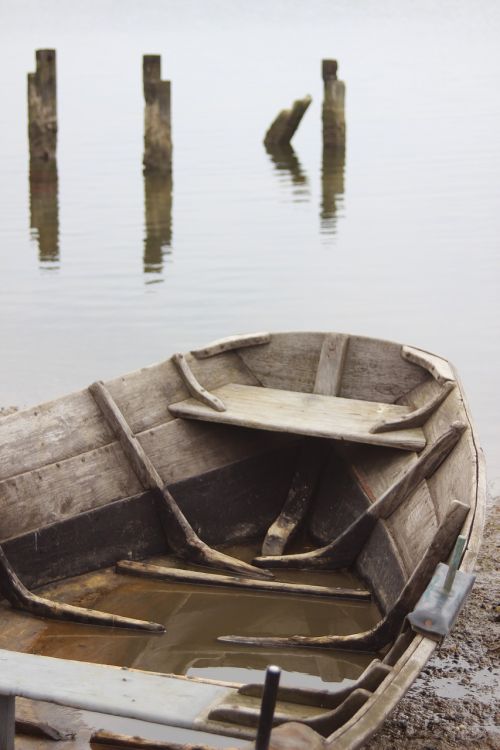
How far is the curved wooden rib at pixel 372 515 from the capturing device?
625 centimetres

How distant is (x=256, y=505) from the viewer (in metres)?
7.11

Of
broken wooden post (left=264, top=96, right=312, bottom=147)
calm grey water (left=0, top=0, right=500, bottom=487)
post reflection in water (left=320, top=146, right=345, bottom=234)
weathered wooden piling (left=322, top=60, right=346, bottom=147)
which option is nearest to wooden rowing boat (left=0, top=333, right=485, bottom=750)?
calm grey water (left=0, top=0, right=500, bottom=487)

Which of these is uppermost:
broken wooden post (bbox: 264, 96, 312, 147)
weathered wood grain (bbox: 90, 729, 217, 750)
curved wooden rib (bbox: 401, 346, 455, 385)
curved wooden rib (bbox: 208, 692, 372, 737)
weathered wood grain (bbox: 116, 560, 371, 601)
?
broken wooden post (bbox: 264, 96, 312, 147)

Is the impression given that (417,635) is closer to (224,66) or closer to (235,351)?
(235,351)

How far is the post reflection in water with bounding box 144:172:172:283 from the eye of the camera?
17484 millimetres

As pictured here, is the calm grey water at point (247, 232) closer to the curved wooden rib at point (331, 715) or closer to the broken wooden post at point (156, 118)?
the broken wooden post at point (156, 118)

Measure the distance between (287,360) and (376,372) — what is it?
60 cm

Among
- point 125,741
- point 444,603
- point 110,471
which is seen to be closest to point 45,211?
point 110,471

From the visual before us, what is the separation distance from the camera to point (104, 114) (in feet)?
117

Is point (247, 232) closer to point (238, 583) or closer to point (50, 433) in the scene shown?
point (50, 433)

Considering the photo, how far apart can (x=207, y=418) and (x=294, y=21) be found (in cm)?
7638

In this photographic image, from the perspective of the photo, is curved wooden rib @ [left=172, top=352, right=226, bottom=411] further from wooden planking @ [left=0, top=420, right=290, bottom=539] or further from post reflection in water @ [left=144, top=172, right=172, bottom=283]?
A: post reflection in water @ [left=144, top=172, right=172, bottom=283]

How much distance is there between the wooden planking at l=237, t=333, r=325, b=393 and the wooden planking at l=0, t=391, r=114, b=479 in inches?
53.5

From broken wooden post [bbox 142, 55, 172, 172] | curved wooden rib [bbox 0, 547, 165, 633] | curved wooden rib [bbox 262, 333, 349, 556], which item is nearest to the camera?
curved wooden rib [bbox 0, 547, 165, 633]
